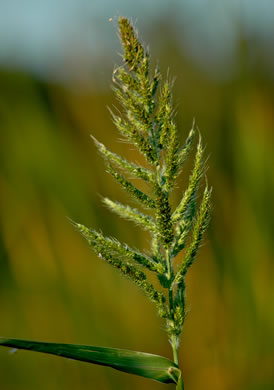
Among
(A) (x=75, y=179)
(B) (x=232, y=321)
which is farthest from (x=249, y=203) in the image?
(A) (x=75, y=179)

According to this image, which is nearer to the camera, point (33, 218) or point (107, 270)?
point (107, 270)

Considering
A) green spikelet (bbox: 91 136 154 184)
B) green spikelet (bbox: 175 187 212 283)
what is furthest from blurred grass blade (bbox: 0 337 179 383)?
green spikelet (bbox: 91 136 154 184)

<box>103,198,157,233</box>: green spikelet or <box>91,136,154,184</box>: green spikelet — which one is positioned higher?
<box>91,136,154,184</box>: green spikelet

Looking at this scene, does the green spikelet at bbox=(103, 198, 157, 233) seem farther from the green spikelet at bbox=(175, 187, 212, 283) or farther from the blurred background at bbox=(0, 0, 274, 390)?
the blurred background at bbox=(0, 0, 274, 390)

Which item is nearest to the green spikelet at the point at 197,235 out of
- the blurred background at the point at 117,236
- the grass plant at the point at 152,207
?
the grass plant at the point at 152,207

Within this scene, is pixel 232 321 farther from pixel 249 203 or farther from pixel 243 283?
pixel 249 203

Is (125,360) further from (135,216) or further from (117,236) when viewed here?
(117,236)

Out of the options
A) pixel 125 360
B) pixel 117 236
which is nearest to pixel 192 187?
pixel 125 360

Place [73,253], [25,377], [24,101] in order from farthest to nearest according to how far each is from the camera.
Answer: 1. [24,101]
2. [73,253]
3. [25,377]
